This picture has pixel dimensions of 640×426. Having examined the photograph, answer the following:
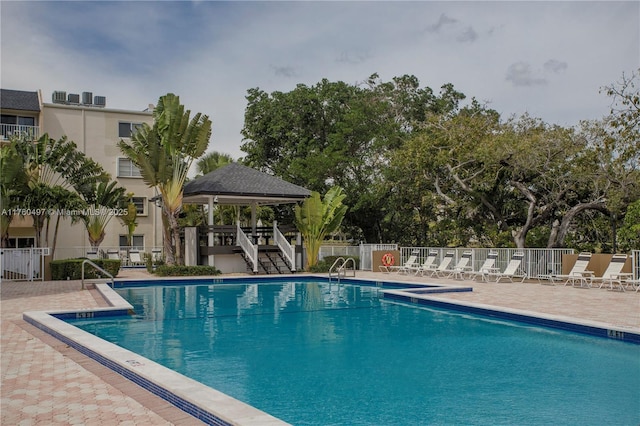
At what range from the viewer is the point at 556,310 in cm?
1316

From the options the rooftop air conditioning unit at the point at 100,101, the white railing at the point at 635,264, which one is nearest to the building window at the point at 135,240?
the rooftop air conditioning unit at the point at 100,101

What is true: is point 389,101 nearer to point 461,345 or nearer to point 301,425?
point 461,345

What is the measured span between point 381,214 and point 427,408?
2639 cm

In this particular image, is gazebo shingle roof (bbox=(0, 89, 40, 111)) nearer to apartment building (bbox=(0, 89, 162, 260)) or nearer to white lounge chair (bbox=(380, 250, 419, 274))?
apartment building (bbox=(0, 89, 162, 260))

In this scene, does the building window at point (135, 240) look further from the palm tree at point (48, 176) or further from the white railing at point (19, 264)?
the white railing at point (19, 264)

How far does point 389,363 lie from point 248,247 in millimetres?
17688

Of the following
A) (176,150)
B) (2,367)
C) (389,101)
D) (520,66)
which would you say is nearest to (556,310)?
(2,367)

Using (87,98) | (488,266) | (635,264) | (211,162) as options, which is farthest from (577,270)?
(87,98)

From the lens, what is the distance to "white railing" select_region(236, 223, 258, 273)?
84.6 ft

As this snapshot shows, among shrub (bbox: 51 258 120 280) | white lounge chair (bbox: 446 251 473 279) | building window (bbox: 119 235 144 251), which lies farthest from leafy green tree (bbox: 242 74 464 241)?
shrub (bbox: 51 258 120 280)

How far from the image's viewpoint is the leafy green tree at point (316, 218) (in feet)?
88.1

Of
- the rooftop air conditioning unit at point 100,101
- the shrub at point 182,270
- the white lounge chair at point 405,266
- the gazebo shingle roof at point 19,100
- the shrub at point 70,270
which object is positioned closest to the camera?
the shrub at point 70,270

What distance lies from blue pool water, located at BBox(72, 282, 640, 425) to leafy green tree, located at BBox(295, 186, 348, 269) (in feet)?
36.9

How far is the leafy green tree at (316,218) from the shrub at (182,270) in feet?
15.3
